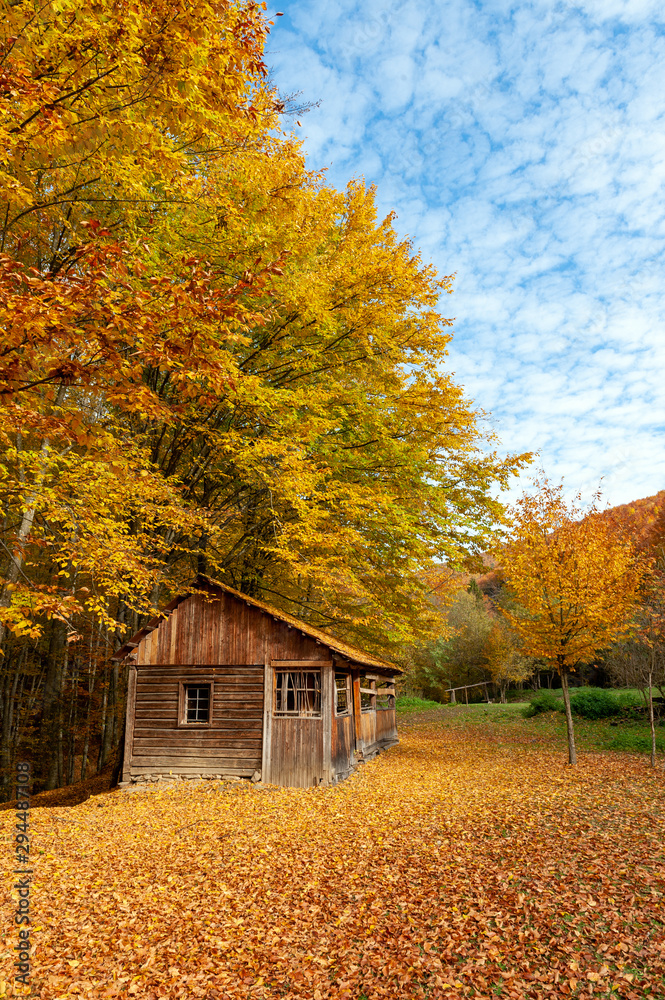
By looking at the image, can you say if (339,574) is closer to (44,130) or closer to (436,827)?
(436,827)

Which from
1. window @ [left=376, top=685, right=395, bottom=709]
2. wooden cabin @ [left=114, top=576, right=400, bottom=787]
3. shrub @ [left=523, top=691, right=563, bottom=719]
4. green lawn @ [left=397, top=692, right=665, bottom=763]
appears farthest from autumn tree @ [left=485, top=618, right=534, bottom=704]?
wooden cabin @ [left=114, top=576, right=400, bottom=787]

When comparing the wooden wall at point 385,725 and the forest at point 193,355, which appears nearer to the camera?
the forest at point 193,355

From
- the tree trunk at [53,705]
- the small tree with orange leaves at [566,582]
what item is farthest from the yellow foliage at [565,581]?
the tree trunk at [53,705]

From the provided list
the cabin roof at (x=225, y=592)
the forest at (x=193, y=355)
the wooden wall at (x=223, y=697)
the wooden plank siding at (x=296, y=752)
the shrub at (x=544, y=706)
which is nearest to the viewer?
the forest at (x=193, y=355)

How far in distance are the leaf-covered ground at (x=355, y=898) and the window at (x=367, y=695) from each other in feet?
24.6

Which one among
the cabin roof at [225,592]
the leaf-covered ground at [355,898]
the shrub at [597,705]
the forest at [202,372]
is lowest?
the leaf-covered ground at [355,898]

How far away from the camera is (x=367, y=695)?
21438mm

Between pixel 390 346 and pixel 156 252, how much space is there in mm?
6790

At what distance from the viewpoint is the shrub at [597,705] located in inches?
981

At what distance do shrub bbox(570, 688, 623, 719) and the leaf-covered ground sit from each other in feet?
45.4

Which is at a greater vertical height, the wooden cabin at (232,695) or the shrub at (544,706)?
the wooden cabin at (232,695)

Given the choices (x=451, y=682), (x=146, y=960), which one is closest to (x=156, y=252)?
(x=146, y=960)

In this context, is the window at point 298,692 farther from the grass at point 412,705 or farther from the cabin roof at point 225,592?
the grass at point 412,705

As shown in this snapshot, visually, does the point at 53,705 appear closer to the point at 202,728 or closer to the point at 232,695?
the point at 202,728
